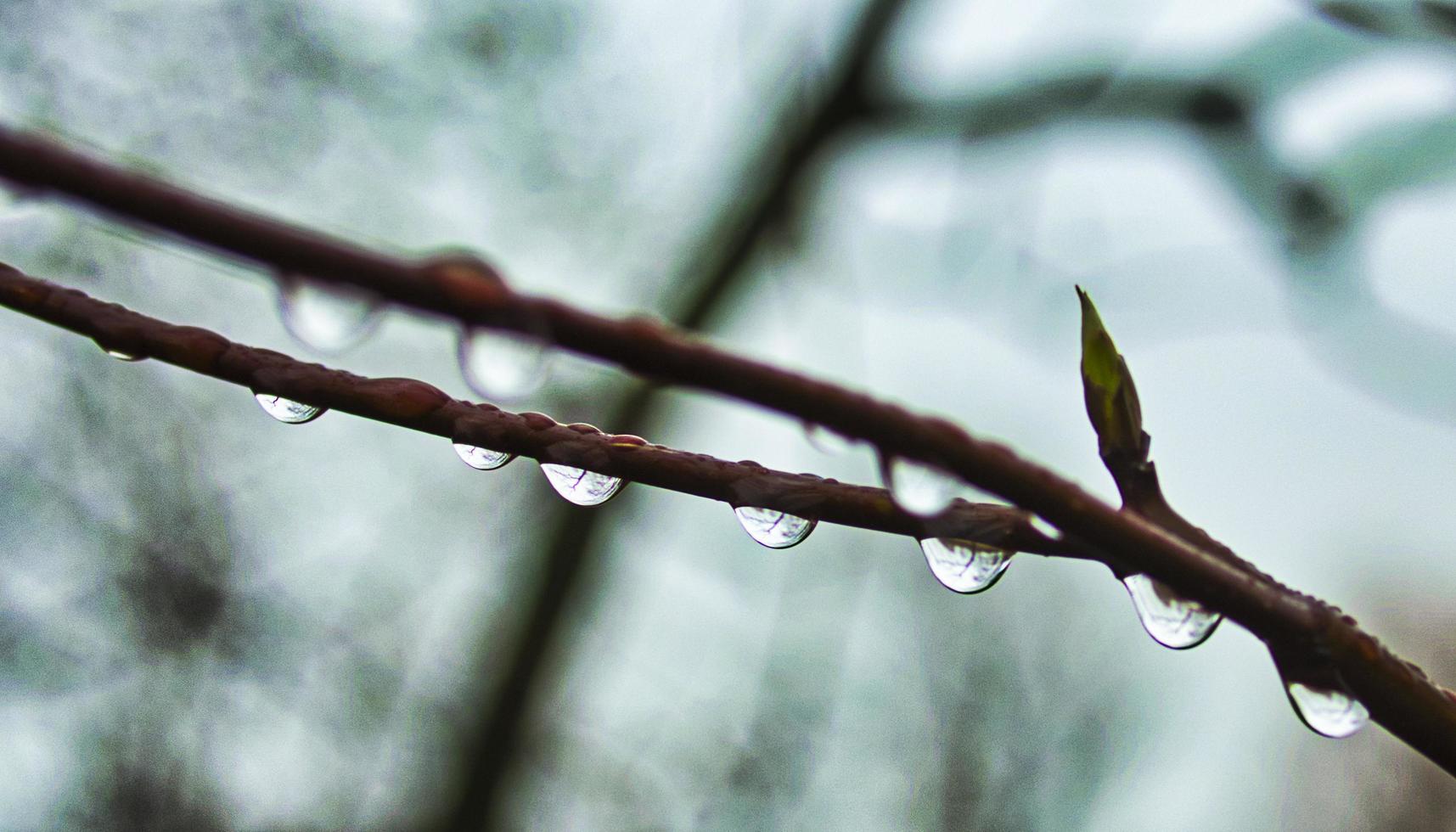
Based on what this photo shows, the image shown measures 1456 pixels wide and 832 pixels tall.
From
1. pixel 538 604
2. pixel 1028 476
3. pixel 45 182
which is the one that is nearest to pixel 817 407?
pixel 1028 476

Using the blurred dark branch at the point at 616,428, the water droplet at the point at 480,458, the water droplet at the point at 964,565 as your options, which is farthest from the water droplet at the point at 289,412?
the blurred dark branch at the point at 616,428

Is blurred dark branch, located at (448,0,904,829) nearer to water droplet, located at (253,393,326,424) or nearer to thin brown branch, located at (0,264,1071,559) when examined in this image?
water droplet, located at (253,393,326,424)

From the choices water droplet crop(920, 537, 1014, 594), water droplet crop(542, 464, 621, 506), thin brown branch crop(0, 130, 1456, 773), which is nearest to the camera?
thin brown branch crop(0, 130, 1456, 773)

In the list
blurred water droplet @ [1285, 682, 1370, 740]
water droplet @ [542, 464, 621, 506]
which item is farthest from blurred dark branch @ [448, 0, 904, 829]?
blurred water droplet @ [1285, 682, 1370, 740]

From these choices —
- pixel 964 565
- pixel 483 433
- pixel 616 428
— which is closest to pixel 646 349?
pixel 483 433

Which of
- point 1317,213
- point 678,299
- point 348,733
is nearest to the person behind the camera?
point 1317,213

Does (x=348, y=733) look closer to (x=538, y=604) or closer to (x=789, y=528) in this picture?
(x=538, y=604)

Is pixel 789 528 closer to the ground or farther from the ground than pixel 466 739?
farther from the ground
